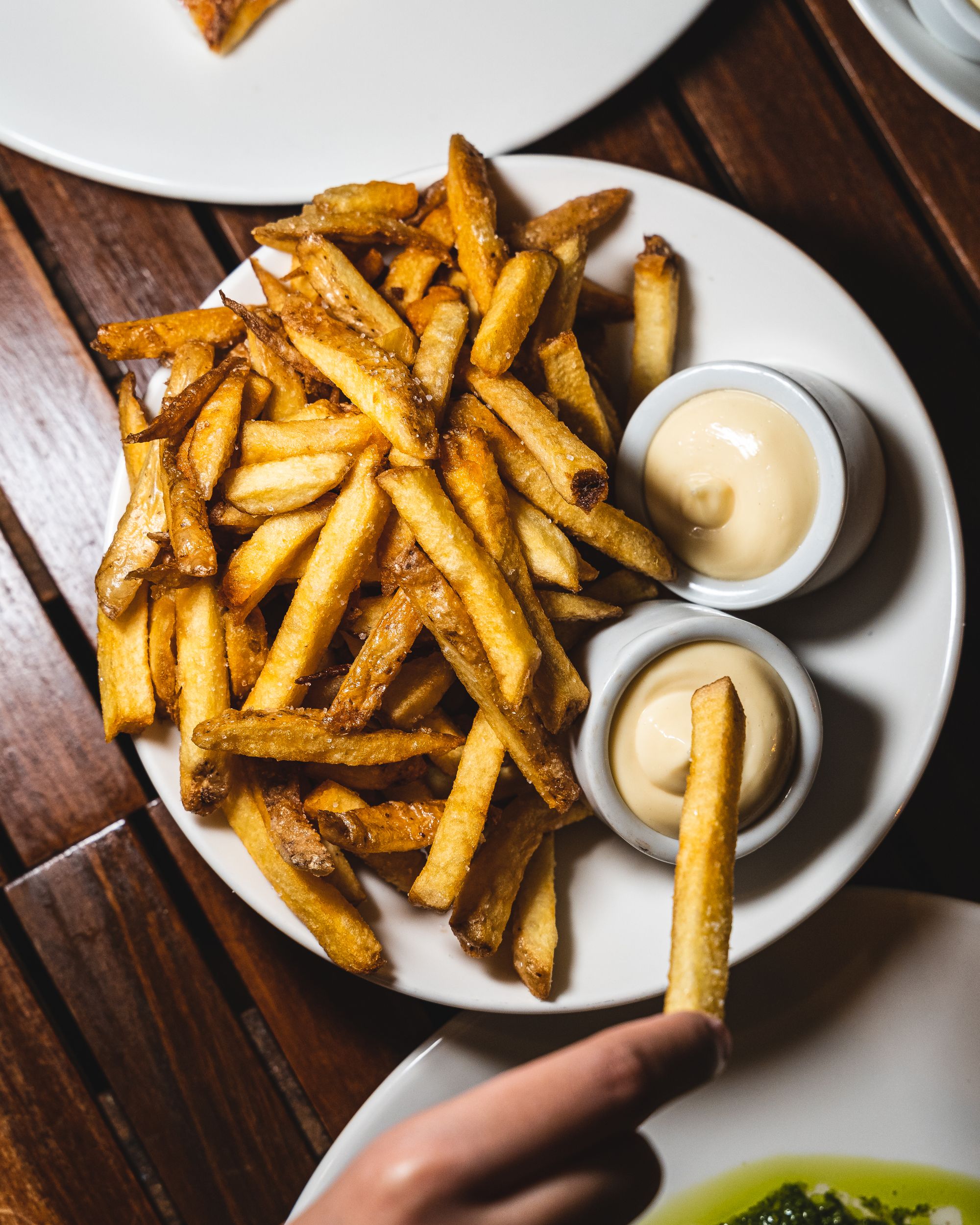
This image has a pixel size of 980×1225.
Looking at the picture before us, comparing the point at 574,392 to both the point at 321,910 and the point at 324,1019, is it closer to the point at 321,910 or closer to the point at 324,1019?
the point at 321,910

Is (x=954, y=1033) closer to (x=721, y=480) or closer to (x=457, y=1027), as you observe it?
(x=457, y=1027)

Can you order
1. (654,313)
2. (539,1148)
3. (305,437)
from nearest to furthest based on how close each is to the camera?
(539,1148) → (305,437) → (654,313)

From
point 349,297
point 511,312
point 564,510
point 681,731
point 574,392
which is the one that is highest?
point 349,297

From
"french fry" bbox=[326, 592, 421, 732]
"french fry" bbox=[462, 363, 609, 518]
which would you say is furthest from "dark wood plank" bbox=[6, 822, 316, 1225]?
"french fry" bbox=[462, 363, 609, 518]

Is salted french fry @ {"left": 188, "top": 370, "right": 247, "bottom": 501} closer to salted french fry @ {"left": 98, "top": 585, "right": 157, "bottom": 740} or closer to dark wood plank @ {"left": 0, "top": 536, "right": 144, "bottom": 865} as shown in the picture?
salted french fry @ {"left": 98, "top": 585, "right": 157, "bottom": 740}

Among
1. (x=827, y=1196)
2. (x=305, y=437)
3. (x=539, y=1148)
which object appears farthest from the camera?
(x=827, y=1196)

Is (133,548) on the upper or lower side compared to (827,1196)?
upper

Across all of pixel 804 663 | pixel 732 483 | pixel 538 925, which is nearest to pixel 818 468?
pixel 732 483
